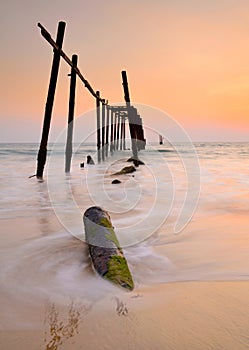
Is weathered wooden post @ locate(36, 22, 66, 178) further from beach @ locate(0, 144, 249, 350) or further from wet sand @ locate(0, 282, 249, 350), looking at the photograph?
wet sand @ locate(0, 282, 249, 350)

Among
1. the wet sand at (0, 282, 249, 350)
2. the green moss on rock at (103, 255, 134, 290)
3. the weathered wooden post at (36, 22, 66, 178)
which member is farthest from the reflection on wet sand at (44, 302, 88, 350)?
the weathered wooden post at (36, 22, 66, 178)

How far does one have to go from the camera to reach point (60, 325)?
1668mm

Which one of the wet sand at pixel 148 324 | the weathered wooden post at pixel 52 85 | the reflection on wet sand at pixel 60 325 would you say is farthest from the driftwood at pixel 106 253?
the weathered wooden post at pixel 52 85

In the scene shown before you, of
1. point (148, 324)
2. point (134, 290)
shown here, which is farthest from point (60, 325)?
point (134, 290)

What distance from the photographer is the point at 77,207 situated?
552 centimetres

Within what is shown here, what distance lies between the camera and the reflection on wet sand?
1.52 meters

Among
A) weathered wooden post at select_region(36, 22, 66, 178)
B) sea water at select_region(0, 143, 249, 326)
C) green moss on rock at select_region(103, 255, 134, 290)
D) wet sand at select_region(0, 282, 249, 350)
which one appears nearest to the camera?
wet sand at select_region(0, 282, 249, 350)

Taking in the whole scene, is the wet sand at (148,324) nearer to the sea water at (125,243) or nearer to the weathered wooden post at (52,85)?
the sea water at (125,243)

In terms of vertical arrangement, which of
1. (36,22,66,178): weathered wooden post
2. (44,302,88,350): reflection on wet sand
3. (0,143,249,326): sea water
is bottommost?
(0,143,249,326): sea water

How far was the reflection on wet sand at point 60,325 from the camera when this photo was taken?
1521 mm

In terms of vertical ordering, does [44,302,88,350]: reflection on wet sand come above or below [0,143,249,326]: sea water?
above

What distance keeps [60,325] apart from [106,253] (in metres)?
0.88

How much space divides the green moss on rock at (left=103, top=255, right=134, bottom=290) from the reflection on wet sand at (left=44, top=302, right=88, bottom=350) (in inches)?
14.9

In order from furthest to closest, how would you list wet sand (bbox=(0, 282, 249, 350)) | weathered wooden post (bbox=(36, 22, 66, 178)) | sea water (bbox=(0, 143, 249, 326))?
weathered wooden post (bbox=(36, 22, 66, 178)) < sea water (bbox=(0, 143, 249, 326)) < wet sand (bbox=(0, 282, 249, 350))
